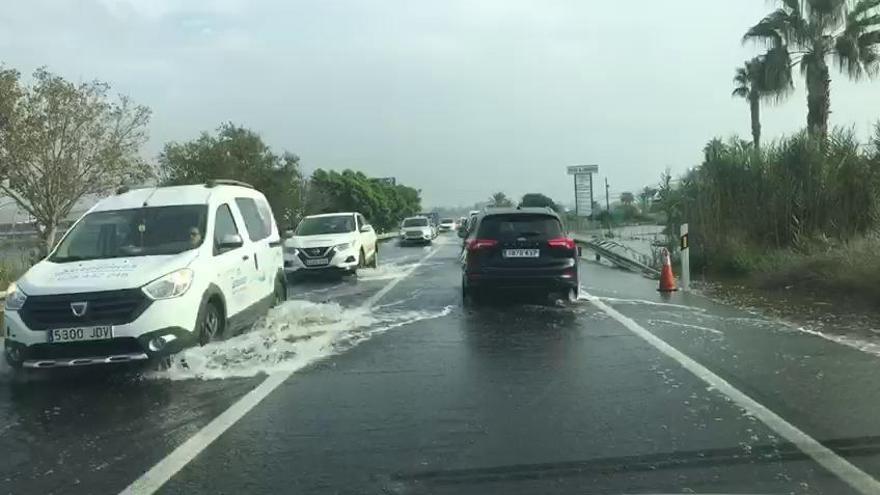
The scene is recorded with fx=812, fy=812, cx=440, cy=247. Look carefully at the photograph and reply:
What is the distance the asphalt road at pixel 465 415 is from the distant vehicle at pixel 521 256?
199 cm

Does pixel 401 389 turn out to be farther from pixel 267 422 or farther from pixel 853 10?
pixel 853 10

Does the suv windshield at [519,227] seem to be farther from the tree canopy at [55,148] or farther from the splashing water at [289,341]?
the tree canopy at [55,148]

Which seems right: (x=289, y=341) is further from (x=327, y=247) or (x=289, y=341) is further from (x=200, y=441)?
(x=327, y=247)

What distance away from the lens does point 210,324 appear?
8.50m

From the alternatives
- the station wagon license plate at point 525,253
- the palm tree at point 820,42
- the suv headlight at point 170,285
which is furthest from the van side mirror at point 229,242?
the palm tree at point 820,42

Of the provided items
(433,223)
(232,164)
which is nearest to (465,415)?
(232,164)

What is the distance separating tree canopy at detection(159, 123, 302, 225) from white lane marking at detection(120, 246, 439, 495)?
27.7m

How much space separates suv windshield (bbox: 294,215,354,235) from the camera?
21.1 m

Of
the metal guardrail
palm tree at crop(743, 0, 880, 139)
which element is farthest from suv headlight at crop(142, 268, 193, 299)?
palm tree at crop(743, 0, 880, 139)

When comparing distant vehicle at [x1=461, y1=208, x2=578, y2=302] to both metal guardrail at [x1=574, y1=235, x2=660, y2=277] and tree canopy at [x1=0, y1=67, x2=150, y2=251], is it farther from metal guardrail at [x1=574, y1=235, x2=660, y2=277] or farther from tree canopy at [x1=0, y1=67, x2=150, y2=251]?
tree canopy at [x1=0, y1=67, x2=150, y2=251]

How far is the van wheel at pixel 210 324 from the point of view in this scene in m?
8.20

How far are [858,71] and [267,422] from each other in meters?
25.4

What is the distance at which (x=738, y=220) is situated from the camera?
19.4 meters

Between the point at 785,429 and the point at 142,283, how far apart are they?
5589mm
